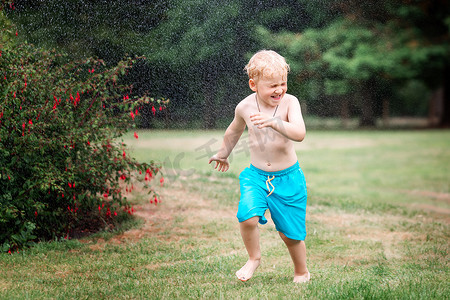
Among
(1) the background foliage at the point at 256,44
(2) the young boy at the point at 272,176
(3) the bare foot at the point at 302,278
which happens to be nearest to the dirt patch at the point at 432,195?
(1) the background foliage at the point at 256,44

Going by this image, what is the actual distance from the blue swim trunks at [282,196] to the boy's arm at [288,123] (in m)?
0.29

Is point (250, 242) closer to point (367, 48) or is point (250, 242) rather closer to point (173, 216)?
point (173, 216)

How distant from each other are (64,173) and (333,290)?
210cm

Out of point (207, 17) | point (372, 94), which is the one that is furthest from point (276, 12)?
point (372, 94)

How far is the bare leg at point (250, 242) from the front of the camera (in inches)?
115

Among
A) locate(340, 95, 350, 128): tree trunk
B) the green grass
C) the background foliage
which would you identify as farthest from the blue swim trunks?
locate(340, 95, 350, 128): tree trunk

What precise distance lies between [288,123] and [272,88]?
0.25 m

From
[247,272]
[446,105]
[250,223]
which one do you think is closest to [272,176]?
[250,223]

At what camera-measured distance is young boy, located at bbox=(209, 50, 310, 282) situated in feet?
9.66

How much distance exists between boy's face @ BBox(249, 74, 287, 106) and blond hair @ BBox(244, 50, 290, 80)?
2 centimetres

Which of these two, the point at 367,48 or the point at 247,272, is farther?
the point at 367,48

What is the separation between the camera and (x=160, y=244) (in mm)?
4090

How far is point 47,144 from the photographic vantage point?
12.4ft

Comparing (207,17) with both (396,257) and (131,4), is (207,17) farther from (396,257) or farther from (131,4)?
(396,257)
